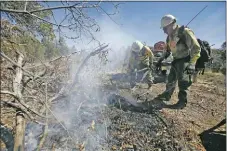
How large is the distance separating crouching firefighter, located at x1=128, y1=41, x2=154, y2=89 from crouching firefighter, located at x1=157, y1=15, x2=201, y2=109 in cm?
226

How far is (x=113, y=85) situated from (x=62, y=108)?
288 centimetres

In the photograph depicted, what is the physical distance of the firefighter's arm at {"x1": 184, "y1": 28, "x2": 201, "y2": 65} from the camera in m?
4.79

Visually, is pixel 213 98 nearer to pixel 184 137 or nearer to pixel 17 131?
pixel 184 137

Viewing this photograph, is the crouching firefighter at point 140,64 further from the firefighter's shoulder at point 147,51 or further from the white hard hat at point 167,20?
the white hard hat at point 167,20

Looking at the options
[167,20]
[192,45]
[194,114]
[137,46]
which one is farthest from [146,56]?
[192,45]

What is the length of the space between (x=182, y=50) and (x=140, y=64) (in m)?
3.09

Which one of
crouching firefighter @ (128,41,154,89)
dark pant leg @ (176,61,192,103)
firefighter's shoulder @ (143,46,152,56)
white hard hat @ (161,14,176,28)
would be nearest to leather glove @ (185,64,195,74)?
dark pant leg @ (176,61,192,103)

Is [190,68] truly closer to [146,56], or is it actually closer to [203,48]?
[203,48]

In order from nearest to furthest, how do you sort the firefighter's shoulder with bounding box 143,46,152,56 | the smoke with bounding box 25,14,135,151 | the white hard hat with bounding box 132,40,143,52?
the smoke with bounding box 25,14,135,151 → the firefighter's shoulder with bounding box 143,46,152,56 → the white hard hat with bounding box 132,40,143,52

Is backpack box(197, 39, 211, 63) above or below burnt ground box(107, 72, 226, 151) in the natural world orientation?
above

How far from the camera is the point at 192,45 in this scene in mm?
4852

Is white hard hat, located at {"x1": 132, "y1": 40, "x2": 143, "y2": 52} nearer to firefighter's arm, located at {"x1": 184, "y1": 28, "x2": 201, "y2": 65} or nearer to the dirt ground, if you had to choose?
the dirt ground

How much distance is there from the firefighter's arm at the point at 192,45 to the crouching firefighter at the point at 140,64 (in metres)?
2.77

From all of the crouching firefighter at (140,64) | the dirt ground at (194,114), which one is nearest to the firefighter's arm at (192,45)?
the dirt ground at (194,114)
